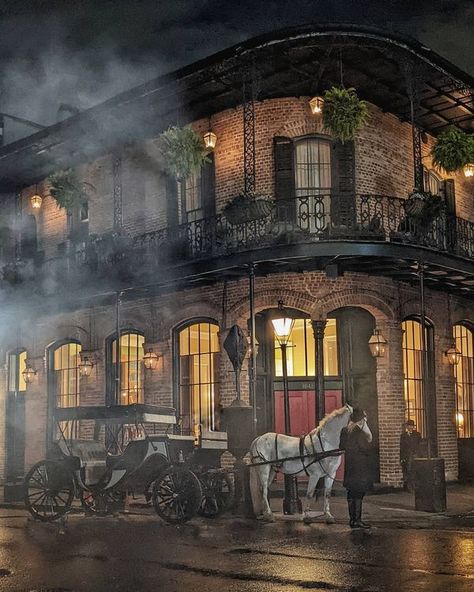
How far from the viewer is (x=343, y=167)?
16391mm

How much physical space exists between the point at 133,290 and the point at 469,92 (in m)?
8.18

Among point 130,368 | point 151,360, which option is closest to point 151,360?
point 151,360

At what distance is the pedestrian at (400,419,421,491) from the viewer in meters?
15.4

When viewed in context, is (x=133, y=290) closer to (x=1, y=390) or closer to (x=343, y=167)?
(x=343, y=167)

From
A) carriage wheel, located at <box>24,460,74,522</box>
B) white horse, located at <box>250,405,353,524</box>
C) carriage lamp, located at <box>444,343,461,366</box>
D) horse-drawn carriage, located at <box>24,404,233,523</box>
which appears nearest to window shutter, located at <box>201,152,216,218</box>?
horse-drawn carriage, located at <box>24,404,233,523</box>

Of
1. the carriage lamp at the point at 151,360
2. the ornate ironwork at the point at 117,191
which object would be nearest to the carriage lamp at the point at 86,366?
the carriage lamp at the point at 151,360

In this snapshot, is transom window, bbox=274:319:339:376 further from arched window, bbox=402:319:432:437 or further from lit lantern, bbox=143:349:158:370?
lit lantern, bbox=143:349:158:370

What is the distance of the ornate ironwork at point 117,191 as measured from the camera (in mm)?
17719

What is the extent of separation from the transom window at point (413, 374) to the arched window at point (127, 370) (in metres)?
5.96

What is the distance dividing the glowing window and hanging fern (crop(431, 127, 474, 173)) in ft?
25.7

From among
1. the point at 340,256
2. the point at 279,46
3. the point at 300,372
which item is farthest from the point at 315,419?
the point at 279,46

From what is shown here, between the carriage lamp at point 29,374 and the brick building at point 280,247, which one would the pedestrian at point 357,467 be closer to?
the brick building at point 280,247

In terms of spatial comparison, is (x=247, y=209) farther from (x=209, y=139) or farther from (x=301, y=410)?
(x=301, y=410)

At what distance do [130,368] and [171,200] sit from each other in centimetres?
409
